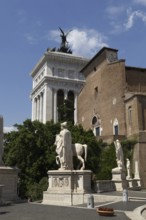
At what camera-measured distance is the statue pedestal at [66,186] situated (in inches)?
611

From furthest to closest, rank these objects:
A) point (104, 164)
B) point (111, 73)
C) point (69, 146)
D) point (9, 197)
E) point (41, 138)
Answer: point (111, 73) → point (104, 164) → point (41, 138) → point (69, 146) → point (9, 197)

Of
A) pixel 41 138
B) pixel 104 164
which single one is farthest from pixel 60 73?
pixel 41 138

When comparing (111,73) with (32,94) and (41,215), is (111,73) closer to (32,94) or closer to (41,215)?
(41,215)

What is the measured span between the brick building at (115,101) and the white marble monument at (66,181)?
927 inches

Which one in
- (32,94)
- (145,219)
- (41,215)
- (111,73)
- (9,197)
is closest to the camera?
(145,219)

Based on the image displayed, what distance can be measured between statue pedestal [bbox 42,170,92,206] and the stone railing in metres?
4.31

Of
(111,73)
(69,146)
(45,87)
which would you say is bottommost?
(69,146)

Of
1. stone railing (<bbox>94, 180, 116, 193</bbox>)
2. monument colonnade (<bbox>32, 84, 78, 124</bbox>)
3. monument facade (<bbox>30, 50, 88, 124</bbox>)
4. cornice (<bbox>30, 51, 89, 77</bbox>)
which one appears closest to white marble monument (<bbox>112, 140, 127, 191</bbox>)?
stone railing (<bbox>94, 180, 116, 193</bbox>)

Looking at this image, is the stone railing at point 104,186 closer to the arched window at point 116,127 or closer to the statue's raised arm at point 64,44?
the arched window at point 116,127

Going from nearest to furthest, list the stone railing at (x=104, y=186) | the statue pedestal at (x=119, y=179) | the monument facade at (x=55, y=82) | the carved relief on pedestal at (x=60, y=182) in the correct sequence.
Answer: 1. the carved relief on pedestal at (x=60, y=182)
2. the stone railing at (x=104, y=186)
3. the statue pedestal at (x=119, y=179)
4. the monument facade at (x=55, y=82)

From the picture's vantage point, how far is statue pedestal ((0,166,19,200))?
46.7 ft

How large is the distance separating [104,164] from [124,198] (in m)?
24.1

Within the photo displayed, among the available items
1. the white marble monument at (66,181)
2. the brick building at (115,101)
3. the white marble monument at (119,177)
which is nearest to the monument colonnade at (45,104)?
the brick building at (115,101)

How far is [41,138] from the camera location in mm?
29750
